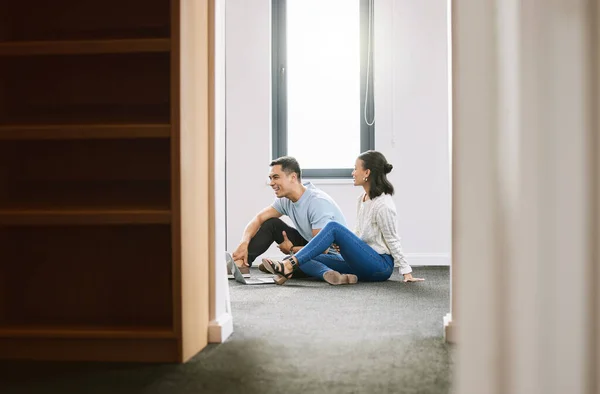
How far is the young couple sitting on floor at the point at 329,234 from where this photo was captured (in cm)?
395

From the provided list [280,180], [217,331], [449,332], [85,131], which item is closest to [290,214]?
[280,180]

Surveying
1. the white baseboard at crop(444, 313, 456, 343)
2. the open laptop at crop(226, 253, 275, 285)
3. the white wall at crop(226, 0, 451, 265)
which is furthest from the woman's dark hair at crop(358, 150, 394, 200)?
the white baseboard at crop(444, 313, 456, 343)

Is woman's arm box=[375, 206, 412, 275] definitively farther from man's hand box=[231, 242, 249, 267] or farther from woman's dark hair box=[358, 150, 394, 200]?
man's hand box=[231, 242, 249, 267]

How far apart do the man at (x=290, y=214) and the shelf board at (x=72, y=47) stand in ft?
7.67

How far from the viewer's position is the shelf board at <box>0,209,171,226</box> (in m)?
A: 1.99

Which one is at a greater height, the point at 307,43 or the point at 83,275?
the point at 307,43

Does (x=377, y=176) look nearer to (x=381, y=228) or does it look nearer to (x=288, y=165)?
(x=381, y=228)

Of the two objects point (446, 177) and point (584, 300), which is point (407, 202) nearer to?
point (446, 177)

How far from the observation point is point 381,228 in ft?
13.3

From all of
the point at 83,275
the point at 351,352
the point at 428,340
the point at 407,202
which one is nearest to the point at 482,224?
the point at 351,352

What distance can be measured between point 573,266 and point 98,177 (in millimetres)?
1638

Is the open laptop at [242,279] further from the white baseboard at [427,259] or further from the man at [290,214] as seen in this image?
Result: the white baseboard at [427,259]

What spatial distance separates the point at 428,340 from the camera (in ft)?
7.36

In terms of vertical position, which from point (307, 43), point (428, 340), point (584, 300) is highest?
point (307, 43)
